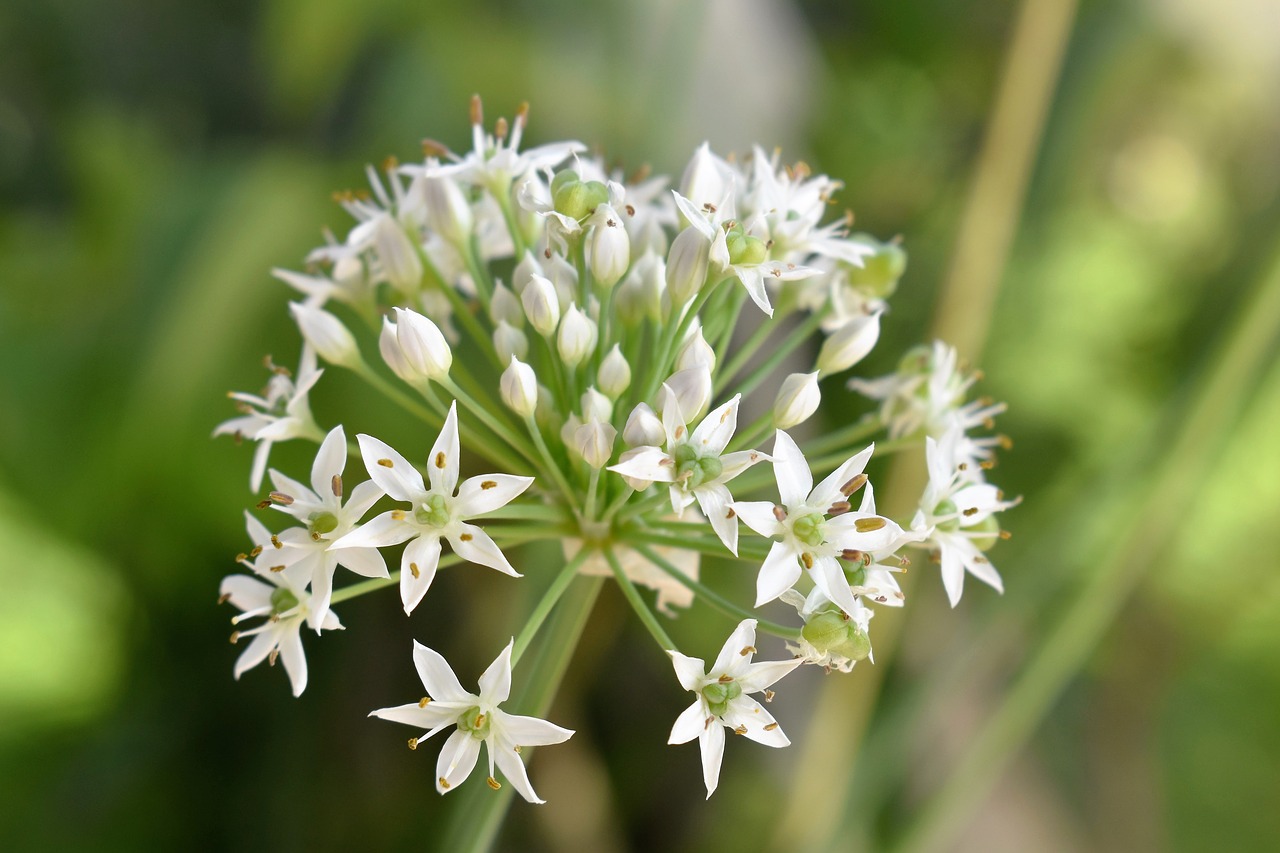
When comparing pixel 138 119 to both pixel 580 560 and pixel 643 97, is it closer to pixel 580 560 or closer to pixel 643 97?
pixel 643 97

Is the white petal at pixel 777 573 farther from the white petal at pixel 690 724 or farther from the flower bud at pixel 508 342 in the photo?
the flower bud at pixel 508 342

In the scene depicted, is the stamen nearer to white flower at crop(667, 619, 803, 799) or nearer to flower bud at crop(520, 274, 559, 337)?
white flower at crop(667, 619, 803, 799)

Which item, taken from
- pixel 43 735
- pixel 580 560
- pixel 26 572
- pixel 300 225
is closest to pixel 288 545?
pixel 580 560

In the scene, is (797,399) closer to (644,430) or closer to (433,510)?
(644,430)

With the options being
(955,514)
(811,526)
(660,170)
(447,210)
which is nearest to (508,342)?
(447,210)

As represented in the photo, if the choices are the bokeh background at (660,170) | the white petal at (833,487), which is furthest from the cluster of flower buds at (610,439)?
the bokeh background at (660,170)

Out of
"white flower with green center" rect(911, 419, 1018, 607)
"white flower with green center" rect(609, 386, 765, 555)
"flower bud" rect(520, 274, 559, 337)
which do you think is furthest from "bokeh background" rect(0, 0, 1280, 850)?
"flower bud" rect(520, 274, 559, 337)

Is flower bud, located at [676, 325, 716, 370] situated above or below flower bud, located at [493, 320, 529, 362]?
above
